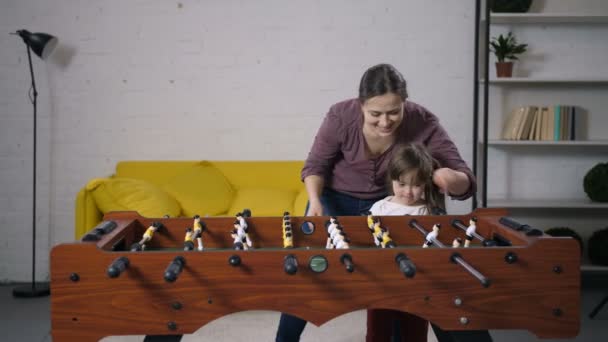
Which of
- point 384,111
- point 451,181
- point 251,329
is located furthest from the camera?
point 251,329

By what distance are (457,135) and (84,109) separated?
2.47 metres

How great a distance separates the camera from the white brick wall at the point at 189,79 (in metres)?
4.46

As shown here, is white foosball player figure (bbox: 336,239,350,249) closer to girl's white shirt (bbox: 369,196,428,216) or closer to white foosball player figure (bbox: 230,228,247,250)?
white foosball player figure (bbox: 230,228,247,250)

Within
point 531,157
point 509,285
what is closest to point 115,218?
point 509,285

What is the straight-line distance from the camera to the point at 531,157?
178 inches

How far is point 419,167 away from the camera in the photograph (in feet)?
8.06

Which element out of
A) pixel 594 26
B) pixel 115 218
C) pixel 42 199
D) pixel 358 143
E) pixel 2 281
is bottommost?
pixel 2 281

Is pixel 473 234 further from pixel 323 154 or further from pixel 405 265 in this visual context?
pixel 323 154

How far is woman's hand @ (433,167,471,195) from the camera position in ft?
7.97

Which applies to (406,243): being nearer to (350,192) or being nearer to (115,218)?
(350,192)

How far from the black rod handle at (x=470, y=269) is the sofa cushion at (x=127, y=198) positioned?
2594 millimetres

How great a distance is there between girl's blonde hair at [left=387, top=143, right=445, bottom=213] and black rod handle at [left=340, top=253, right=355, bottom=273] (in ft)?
3.25

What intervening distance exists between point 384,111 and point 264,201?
6.20ft

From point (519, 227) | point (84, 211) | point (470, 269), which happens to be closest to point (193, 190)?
point (84, 211)
